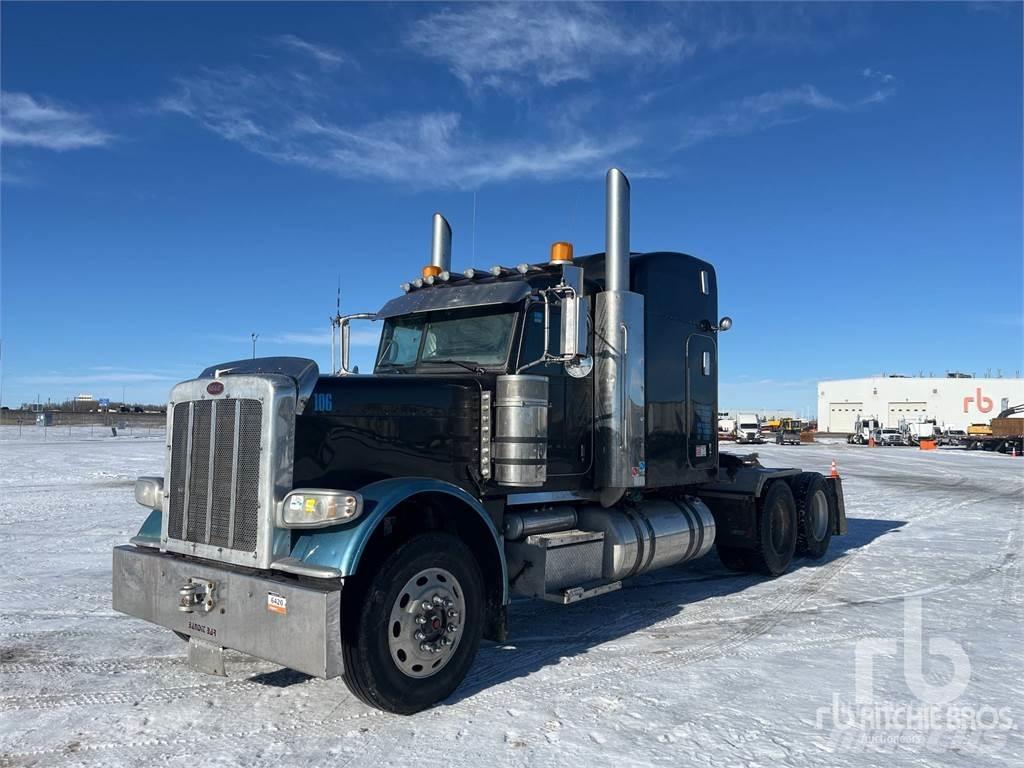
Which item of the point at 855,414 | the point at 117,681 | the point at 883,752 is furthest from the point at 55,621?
the point at 855,414

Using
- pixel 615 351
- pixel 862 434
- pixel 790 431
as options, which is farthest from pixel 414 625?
pixel 790 431

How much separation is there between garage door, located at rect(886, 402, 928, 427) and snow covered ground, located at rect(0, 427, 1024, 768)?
84404 mm

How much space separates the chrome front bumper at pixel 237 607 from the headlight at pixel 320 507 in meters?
0.33

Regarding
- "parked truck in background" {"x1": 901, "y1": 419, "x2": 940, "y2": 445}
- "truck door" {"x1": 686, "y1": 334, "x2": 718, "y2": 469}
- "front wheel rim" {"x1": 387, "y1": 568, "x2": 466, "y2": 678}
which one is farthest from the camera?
"parked truck in background" {"x1": 901, "y1": 419, "x2": 940, "y2": 445}

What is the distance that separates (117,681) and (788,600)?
580cm

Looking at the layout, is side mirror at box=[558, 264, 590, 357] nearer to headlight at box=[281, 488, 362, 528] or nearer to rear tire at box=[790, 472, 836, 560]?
headlight at box=[281, 488, 362, 528]

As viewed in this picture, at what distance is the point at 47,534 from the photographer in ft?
33.5

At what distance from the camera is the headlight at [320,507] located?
4176 millimetres

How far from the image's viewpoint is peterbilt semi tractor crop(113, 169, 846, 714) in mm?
4305

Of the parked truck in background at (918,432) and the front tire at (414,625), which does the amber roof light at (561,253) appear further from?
the parked truck in background at (918,432)

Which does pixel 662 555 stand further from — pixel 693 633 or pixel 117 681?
pixel 117 681

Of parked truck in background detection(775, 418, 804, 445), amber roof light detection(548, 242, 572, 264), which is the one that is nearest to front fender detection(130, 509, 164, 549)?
amber roof light detection(548, 242, 572, 264)

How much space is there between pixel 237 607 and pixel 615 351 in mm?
3517

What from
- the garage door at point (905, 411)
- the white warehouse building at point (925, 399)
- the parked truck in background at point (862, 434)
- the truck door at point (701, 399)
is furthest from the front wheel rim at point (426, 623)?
the garage door at point (905, 411)
